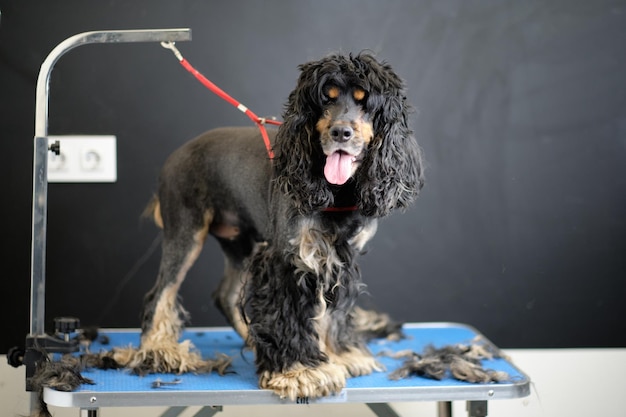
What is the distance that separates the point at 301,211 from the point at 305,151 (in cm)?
14

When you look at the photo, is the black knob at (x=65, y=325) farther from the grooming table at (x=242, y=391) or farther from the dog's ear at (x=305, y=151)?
the dog's ear at (x=305, y=151)

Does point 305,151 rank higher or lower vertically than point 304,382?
higher

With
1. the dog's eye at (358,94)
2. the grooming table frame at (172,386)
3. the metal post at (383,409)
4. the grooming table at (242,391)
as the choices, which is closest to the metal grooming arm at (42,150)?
the grooming table frame at (172,386)

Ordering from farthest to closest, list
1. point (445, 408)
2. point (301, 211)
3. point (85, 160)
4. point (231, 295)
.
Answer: point (85, 160) < point (231, 295) < point (445, 408) < point (301, 211)

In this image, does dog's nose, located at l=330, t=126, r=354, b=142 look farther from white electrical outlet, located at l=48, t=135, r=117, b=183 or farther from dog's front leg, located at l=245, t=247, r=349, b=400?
white electrical outlet, located at l=48, t=135, r=117, b=183

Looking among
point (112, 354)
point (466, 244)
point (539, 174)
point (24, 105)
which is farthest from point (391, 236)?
point (24, 105)

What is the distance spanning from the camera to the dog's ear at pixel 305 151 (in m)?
1.78

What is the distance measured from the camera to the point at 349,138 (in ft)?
5.65

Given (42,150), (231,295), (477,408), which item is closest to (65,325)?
(42,150)

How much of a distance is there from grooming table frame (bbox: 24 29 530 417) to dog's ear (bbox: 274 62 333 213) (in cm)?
35

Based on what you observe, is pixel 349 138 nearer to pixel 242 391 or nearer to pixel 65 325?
pixel 242 391

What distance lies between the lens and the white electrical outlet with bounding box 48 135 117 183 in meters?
2.73

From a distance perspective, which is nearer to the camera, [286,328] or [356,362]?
[286,328]

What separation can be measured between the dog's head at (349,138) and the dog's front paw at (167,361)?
55 centimetres
